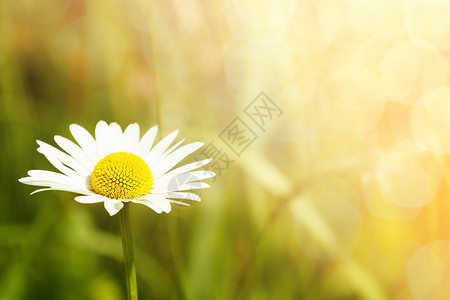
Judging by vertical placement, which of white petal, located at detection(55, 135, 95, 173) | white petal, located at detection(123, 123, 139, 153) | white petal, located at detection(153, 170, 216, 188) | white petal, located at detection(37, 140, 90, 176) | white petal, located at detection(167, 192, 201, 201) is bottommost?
white petal, located at detection(167, 192, 201, 201)

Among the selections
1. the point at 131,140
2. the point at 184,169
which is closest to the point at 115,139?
the point at 131,140

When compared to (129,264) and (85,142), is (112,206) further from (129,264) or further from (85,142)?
(85,142)

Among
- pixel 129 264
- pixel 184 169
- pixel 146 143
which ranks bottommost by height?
pixel 129 264

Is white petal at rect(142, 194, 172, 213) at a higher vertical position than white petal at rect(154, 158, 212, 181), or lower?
lower

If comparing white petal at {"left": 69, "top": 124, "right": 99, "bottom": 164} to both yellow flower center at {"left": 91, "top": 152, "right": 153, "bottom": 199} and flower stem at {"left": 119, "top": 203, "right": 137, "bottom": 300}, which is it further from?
flower stem at {"left": 119, "top": 203, "right": 137, "bottom": 300}

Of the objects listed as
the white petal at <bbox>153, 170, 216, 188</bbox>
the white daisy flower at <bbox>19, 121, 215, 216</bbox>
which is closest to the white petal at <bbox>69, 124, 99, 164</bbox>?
the white daisy flower at <bbox>19, 121, 215, 216</bbox>

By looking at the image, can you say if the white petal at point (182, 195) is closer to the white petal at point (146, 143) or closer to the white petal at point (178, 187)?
the white petal at point (178, 187)

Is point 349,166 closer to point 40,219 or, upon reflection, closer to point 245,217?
point 245,217
